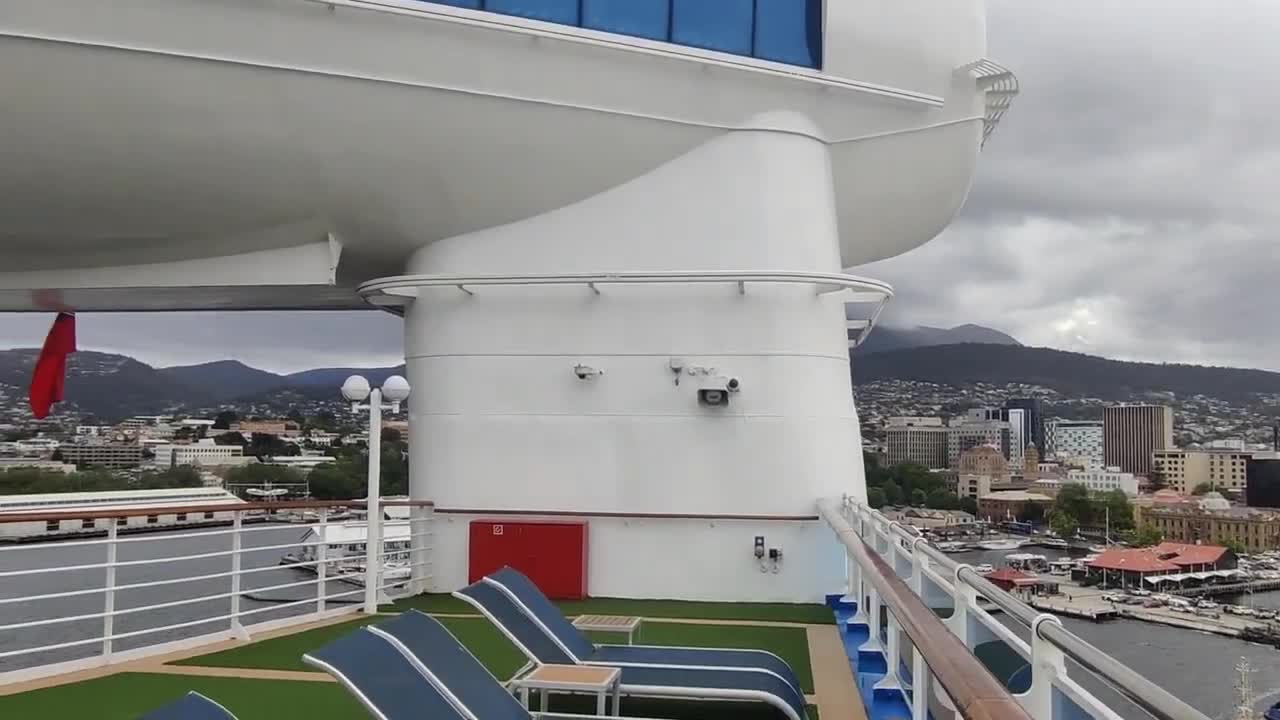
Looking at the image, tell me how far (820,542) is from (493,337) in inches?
124

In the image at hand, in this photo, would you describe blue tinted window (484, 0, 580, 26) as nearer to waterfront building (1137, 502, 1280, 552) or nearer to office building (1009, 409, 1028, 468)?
waterfront building (1137, 502, 1280, 552)

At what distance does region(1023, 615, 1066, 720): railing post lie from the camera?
172 centimetres

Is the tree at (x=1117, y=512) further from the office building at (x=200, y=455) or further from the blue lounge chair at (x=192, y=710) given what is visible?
the office building at (x=200, y=455)

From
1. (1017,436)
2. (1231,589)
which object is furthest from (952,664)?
(1017,436)

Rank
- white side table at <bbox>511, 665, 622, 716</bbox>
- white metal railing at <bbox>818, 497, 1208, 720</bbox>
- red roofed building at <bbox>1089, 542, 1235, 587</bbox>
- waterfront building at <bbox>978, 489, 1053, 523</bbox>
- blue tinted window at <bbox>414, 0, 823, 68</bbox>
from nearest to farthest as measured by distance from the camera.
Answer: white metal railing at <bbox>818, 497, 1208, 720</bbox>
white side table at <bbox>511, 665, 622, 716</bbox>
blue tinted window at <bbox>414, 0, 823, 68</bbox>
red roofed building at <bbox>1089, 542, 1235, 587</bbox>
waterfront building at <bbox>978, 489, 1053, 523</bbox>

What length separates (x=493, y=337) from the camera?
8070mm

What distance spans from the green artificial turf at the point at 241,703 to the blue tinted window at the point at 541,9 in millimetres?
4866

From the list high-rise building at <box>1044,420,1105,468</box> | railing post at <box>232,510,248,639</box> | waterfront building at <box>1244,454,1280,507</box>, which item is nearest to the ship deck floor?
railing post at <box>232,510,248,639</box>

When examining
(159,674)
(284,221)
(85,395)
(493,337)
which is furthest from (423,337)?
(85,395)

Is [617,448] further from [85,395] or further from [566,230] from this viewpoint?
[85,395]

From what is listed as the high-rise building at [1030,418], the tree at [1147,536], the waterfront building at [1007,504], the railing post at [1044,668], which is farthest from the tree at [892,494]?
the high-rise building at [1030,418]

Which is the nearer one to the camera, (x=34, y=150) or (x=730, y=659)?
(x=730, y=659)

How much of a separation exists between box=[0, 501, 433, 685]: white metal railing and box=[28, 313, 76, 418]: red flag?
1.64 m

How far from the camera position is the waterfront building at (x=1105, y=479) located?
29.9 m
